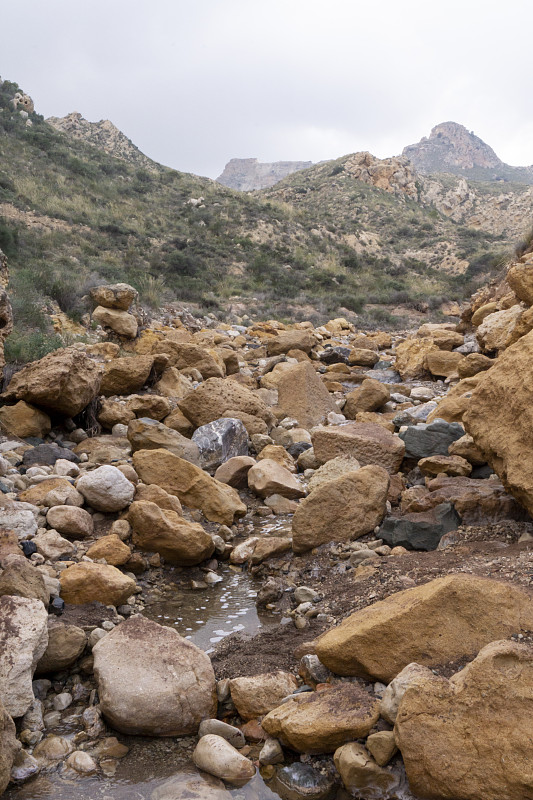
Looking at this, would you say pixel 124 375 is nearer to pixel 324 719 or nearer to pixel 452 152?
pixel 324 719

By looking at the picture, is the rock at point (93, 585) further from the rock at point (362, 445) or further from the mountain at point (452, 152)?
the mountain at point (452, 152)

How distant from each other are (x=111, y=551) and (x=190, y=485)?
3.73ft

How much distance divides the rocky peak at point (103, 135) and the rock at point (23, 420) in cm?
3797

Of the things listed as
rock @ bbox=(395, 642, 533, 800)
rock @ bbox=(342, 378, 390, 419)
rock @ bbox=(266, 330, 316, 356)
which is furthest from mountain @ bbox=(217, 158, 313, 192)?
rock @ bbox=(395, 642, 533, 800)

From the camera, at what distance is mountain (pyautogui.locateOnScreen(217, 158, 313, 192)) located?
167 metres

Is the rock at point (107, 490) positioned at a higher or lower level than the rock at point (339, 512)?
higher

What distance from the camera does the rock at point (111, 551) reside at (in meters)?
3.82

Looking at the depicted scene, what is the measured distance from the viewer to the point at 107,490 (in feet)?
14.1

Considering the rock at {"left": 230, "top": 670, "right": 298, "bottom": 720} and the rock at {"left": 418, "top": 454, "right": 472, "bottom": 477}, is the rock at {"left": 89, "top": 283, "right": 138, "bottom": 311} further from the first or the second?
the rock at {"left": 230, "top": 670, "right": 298, "bottom": 720}

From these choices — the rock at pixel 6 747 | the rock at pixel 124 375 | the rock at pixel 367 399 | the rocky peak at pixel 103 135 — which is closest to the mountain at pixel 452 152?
the rocky peak at pixel 103 135

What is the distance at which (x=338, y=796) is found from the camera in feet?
6.96

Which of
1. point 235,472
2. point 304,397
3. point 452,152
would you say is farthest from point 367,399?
point 452,152

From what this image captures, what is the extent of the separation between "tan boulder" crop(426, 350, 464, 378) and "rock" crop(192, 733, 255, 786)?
8.39 m

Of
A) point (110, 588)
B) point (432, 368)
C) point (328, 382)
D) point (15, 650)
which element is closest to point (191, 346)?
point (328, 382)
